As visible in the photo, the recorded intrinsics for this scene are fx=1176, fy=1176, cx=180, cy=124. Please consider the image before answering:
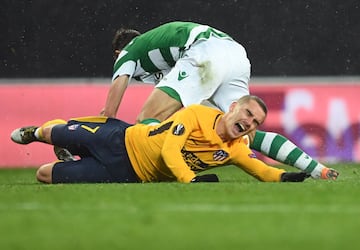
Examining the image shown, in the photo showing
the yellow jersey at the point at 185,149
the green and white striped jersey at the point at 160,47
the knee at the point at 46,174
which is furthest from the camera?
the green and white striped jersey at the point at 160,47

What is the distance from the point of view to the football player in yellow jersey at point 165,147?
7020mm

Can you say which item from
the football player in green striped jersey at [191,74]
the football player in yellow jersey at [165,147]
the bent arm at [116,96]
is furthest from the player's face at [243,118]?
the bent arm at [116,96]

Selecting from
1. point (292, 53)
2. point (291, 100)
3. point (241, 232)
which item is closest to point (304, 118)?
point (291, 100)

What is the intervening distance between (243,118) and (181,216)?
191 centimetres

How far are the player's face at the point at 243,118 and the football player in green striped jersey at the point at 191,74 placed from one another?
0.82 meters

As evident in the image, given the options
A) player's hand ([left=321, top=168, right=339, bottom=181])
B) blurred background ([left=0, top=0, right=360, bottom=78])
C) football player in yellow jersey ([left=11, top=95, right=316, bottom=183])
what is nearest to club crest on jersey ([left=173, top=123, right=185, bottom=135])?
football player in yellow jersey ([left=11, top=95, right=316, bottom=183])

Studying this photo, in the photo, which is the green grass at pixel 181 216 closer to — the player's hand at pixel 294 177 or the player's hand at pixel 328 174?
the player's hand at pixel 294 177

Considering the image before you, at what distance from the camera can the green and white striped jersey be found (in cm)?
823

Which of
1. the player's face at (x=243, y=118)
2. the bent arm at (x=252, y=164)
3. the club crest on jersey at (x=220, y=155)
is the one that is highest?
the player's face at (x=243, y=118)

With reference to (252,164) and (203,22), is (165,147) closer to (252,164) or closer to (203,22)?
(252,164)

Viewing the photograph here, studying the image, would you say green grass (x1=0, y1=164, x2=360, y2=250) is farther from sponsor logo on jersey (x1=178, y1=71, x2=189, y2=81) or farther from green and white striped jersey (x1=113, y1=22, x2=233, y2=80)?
green and white striped jersey (x1=113, y1=22, x2=233, y2=80)

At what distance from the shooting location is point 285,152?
7965 millimetres

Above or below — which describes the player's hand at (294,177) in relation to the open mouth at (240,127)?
below

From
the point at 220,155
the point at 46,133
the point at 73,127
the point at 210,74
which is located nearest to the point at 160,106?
the point at 210,74
